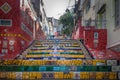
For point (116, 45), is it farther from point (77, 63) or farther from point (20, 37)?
point (20, 37)

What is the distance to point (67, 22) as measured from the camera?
3562 cm

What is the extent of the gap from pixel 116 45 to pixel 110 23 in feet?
6.21

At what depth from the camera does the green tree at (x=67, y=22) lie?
3497cm

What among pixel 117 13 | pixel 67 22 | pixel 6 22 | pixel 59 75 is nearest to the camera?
pixel 59 75

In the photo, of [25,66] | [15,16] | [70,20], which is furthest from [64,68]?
[70,20]

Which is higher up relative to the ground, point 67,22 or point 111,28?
point 67,22

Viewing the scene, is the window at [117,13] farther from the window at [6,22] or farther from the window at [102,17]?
the window at [6,22]

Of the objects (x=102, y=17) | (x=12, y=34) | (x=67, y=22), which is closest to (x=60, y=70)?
(x=12, y=34)

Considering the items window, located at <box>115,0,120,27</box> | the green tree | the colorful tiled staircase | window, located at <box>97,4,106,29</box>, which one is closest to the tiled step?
the colorful tiled staircase

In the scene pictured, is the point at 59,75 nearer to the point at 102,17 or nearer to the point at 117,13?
the point at 117,13

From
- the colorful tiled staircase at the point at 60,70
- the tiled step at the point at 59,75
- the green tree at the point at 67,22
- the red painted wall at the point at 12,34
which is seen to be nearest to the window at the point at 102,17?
the red painted wall at the point at 12,34

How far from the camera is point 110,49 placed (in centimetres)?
1360

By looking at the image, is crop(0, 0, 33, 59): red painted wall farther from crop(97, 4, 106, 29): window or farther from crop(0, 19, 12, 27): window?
crop(97, 4, 106, 29): window

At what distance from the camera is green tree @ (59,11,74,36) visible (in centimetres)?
3497
